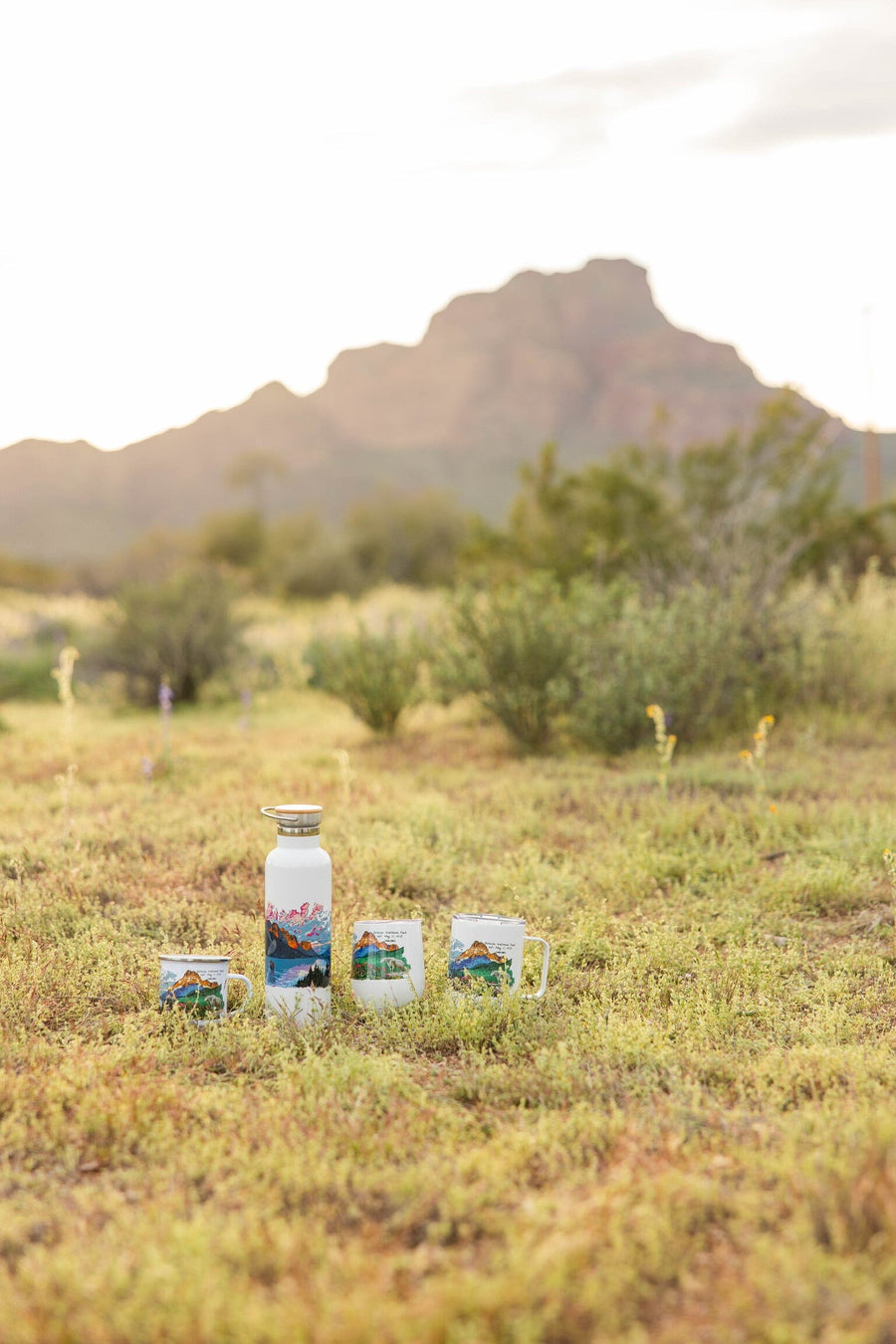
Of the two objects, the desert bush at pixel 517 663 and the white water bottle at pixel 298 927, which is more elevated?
the desert bush at pixel 517 663

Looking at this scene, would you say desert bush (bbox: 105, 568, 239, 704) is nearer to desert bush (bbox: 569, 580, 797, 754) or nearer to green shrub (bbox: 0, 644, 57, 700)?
green shrub (bbox: 0, 644, 57, 700)

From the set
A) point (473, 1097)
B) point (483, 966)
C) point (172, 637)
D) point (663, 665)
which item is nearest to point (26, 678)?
point (172, 637)

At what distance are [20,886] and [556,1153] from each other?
123 inches

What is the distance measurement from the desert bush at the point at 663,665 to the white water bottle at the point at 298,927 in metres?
4.38

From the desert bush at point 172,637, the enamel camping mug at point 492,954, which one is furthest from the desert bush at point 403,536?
the enamel camping mug at point 492,954

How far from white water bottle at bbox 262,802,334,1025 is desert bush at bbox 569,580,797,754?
4.38 metres

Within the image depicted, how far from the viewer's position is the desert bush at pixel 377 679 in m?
8.84

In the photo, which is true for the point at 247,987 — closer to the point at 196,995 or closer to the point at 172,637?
the point at 196,995

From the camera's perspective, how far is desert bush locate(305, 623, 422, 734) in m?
8.84

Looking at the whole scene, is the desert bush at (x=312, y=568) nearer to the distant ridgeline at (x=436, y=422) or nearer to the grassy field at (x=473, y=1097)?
the distant ridgeline at (x=436, y=422)

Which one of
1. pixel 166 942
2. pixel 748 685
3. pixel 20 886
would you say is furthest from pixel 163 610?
pixel 166 942

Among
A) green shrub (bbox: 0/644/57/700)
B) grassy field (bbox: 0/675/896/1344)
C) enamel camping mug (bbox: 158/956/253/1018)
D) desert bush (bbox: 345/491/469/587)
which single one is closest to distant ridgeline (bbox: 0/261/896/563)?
desert bush (bbox: 345/491/469/587)

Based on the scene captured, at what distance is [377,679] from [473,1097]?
6085 mm

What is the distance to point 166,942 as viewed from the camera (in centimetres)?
414
